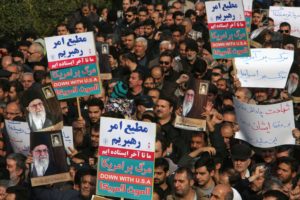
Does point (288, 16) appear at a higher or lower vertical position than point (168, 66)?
higher

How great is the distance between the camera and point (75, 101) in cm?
1462

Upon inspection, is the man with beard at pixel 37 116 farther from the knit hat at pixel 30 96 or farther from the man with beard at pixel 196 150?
the man with beard at pixel 196 150

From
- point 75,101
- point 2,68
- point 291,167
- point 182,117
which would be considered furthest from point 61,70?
point 291,167

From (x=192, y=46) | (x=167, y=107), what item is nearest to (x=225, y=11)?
(x=192, y=46)

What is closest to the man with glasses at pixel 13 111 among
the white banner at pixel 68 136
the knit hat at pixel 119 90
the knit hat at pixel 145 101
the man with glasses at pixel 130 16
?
the white banner at pixel 68 136

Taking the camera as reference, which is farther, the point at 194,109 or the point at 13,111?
the point at 13,111

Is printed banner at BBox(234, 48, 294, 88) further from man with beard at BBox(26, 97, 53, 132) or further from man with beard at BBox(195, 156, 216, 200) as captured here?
man with beard at BBox(195, 156, 216, 200)

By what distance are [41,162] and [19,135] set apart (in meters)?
1.48

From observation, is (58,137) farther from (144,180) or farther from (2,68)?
(2,68)

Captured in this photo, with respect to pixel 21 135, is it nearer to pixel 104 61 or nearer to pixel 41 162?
pixel 41 162

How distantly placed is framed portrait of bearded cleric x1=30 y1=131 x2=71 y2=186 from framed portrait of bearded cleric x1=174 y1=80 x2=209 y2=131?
189cm

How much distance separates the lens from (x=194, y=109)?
41.8ft

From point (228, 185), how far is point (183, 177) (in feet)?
1.63

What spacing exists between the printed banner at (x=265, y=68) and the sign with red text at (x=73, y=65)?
2.31 metres
